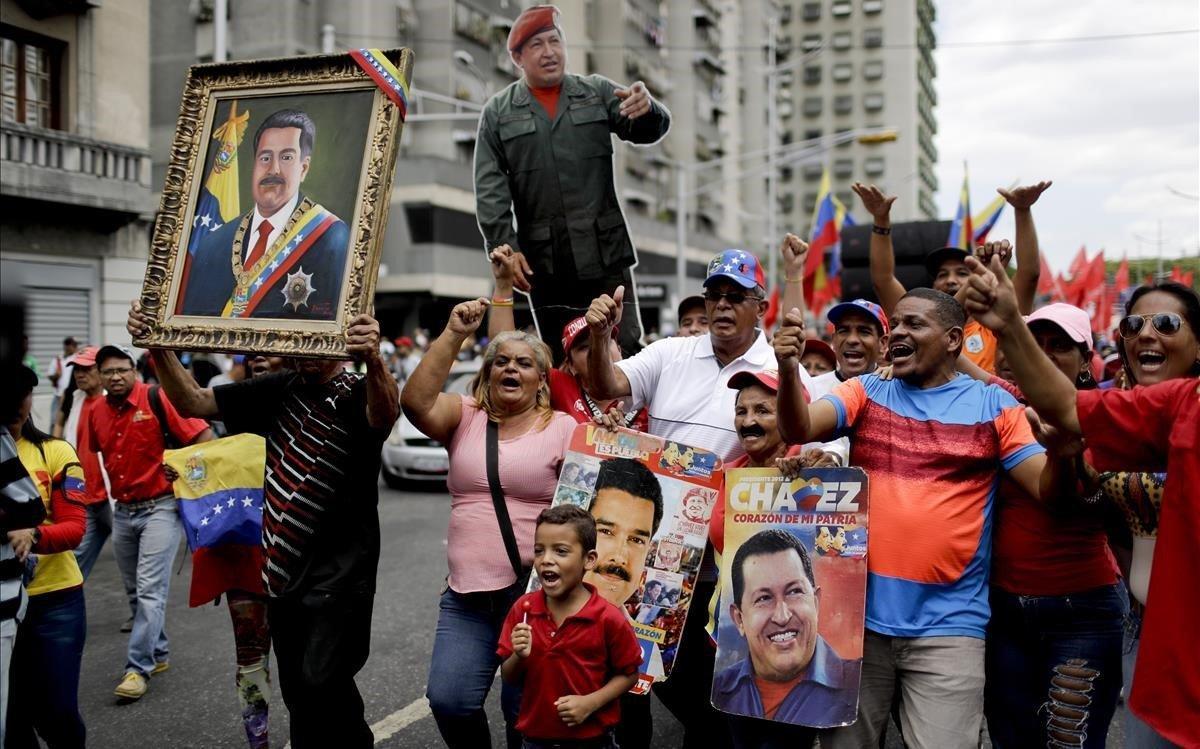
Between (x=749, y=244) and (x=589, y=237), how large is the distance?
67.2 m

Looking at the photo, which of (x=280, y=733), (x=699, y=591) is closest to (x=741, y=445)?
(x=699, y=591)

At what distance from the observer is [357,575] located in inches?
152

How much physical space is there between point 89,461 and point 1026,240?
18.3 ft

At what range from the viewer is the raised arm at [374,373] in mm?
3430

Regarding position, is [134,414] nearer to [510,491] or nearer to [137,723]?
[137,723]

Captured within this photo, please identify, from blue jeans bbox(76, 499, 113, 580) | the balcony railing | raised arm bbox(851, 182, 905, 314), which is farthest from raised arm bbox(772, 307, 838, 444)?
the balcony railing

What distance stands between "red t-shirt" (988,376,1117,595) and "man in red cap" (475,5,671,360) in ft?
7.08

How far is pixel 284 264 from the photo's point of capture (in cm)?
367

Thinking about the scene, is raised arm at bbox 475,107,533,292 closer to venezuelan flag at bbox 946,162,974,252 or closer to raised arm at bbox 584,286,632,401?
raised arm at bbox 584,286,632,401

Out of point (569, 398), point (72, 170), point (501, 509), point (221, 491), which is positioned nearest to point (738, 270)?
point (569, 398)

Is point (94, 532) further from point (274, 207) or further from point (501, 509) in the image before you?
point (501, 509)

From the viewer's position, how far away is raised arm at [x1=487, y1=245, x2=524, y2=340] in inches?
169

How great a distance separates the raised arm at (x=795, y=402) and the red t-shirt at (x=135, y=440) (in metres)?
4.15

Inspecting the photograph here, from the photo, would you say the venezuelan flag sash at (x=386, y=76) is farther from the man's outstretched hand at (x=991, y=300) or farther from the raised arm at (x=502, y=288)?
the man's outstretched hand at (x=991, y=300)
